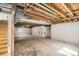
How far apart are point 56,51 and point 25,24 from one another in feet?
2.02

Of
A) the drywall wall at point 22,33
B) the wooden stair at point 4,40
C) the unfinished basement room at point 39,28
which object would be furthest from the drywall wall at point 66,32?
the wooden stair at point 4,40

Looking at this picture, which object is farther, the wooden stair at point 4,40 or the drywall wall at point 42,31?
the drywall wall at point 42,31

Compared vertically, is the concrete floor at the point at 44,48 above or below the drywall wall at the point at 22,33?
below

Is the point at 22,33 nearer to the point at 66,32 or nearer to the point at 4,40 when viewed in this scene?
the point at 4,40

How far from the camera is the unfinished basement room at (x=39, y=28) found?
4.62ft

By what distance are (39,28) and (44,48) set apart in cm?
32

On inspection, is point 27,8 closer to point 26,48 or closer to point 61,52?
point 26,48

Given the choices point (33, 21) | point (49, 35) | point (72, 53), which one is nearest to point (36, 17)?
point (33, 21)

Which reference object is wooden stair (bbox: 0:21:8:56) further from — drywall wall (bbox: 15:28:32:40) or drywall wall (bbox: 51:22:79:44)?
drywall wall (bbox: 51:22:79:44)

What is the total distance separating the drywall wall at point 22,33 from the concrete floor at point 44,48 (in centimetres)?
6

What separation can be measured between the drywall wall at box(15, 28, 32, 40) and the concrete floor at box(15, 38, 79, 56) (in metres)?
0.06

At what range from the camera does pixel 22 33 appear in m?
1.51

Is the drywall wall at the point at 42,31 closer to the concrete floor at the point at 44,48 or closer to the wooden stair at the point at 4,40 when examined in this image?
the concrete floor at the point at 44,48

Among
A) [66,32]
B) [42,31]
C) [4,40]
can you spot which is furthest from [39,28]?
[4,40]
